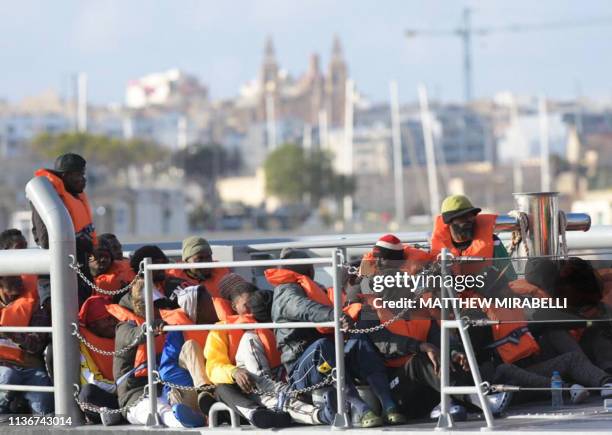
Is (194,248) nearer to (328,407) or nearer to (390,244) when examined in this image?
(390,244)

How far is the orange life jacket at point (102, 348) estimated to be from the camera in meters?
8.14

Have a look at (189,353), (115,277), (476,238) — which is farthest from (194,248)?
(476,238)

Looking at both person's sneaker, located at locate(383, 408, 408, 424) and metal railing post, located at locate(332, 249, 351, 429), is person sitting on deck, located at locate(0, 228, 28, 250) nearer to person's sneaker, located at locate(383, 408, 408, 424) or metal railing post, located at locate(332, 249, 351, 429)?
metal railing post, located at locate(332, 249, 351, 429)

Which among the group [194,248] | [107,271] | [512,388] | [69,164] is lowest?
[512,388]

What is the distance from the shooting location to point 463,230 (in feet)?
25.5

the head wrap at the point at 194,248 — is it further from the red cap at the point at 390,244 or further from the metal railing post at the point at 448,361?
the metal railing post at the point at 448,361

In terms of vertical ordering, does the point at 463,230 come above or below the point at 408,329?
above

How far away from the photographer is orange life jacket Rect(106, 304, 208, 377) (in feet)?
25.3

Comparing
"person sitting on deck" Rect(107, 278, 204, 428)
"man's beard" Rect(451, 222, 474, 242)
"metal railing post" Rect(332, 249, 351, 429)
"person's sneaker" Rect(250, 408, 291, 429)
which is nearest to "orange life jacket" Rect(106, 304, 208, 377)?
"person sitting on deck" Rect(107, 278, 204, 428)

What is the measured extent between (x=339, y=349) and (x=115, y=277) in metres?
2.04

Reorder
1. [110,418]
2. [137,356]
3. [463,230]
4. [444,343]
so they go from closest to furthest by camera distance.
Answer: [444,343] → [463,230] → [137,356] → [110,418]

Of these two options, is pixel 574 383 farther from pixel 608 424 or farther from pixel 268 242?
pixel 268 242

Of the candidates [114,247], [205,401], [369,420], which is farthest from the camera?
[114,247]

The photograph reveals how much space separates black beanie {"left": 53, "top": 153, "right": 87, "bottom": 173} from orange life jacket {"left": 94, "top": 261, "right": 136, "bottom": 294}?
2.46 ft
